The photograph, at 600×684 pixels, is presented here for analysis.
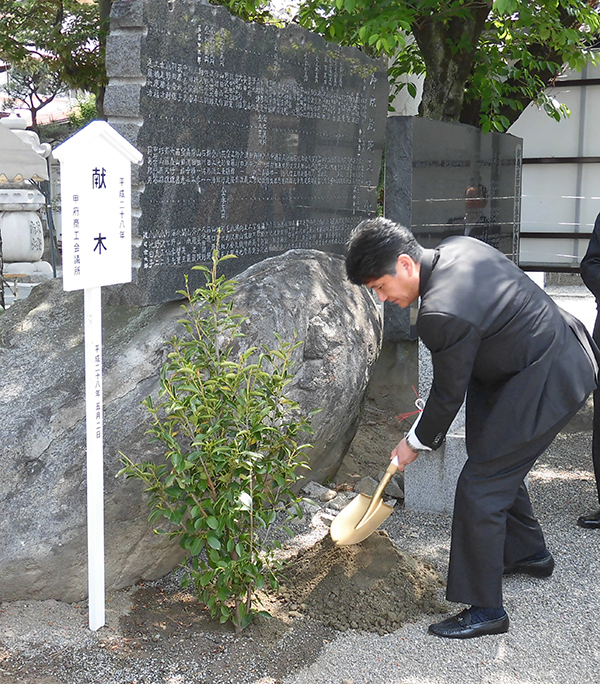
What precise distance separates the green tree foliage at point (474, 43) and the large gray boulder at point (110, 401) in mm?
2188

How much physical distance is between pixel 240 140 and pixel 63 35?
7.65 metres

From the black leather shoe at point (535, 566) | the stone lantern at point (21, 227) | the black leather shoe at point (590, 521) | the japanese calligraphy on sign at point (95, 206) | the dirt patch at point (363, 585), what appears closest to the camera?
the japanese calligraphy on sign at point (95, 206)

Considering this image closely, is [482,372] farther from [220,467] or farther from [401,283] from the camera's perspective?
[220,467]

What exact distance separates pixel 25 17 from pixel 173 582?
1066 cm

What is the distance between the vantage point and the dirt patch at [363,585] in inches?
115

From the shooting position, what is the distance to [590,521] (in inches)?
152

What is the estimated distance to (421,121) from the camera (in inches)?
199

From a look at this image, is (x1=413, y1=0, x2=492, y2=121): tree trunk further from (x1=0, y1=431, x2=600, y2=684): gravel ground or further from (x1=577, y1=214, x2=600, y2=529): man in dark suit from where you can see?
(x1=0, y1=431, x2=600, y2=684): gravel ground

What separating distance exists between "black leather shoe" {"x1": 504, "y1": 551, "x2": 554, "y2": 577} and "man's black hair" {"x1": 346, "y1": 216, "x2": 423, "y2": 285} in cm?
153

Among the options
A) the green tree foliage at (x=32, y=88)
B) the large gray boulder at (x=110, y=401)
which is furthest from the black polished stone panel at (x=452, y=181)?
the green tree foliage at (x=32, y=88)

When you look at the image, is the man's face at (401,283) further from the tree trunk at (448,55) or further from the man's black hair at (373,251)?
the tree trunk at (448,55)

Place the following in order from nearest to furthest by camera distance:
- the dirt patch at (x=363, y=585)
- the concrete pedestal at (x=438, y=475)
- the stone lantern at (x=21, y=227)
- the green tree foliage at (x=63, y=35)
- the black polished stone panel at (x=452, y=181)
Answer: the dirt patch at (x=363, y=585)
the concrete pedestal at (x=438, y=475)
the black polished stone panel at (x=452, y=181)
the green tree foliage at (x=63, y=35)
the stone lantern at (x=21, y=227)

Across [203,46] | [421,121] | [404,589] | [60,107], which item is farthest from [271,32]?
[60,107]

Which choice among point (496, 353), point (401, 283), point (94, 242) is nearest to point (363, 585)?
point (496, 353)
